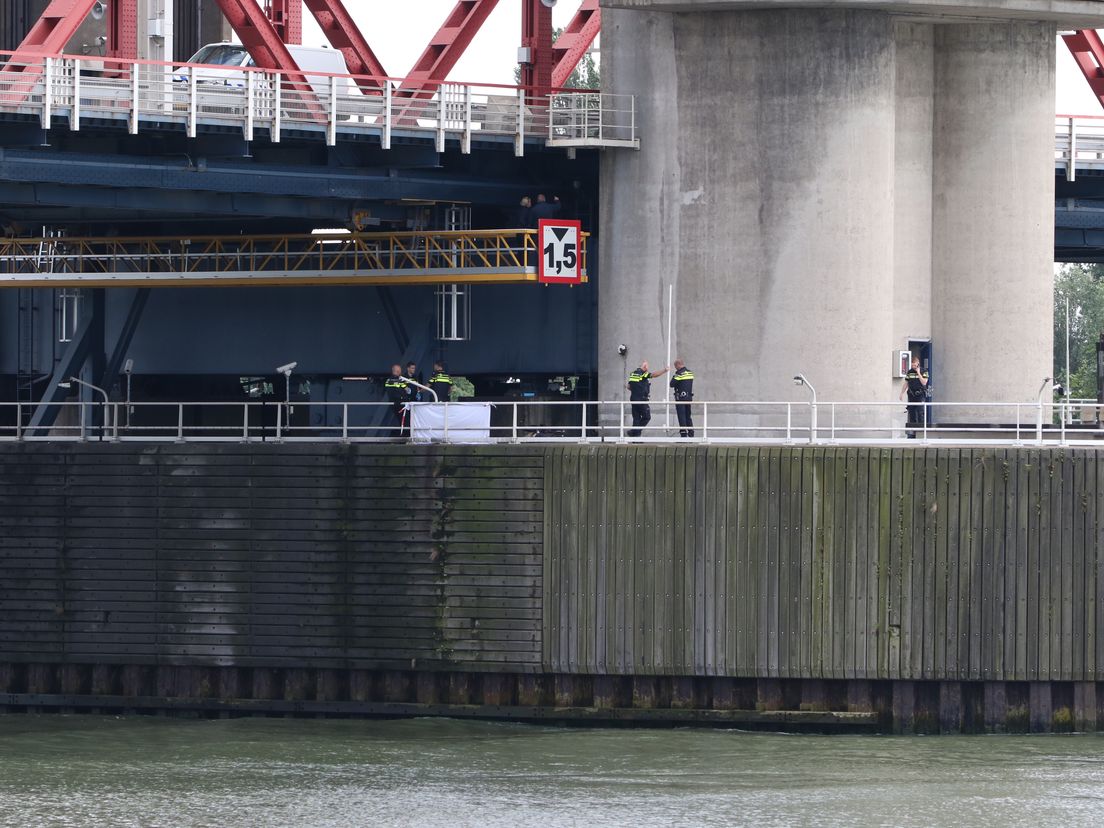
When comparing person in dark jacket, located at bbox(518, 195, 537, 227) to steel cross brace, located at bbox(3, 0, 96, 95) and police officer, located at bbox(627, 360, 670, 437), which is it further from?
steel cross brace, located at bbox(3, 0, 96, 95)

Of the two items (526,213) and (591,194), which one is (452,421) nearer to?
(526,213)

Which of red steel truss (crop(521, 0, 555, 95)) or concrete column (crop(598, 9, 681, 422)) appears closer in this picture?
concrete column (crop(598, 9, 681, 422))

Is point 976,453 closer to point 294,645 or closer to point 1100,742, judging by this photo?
point 1100,742

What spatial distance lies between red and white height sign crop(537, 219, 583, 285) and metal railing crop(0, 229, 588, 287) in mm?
246

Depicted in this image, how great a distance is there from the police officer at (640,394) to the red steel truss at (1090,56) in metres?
20.3

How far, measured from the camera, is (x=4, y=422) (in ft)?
181

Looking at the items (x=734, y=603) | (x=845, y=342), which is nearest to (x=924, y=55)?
(x=845, y=342)

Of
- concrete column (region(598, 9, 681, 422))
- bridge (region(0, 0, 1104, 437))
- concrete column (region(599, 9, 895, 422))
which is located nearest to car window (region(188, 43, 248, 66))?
bridge (region(0, 0, 1104, 437))

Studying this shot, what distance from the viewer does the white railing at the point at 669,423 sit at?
39.0m

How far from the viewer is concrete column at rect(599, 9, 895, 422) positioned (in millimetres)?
43219

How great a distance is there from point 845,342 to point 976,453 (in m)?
6.10

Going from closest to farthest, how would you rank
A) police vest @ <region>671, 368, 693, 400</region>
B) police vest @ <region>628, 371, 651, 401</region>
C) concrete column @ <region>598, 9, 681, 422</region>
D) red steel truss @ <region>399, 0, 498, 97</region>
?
police vest @ <region>671, 368, 693, 400</region> < police vest @ <region>628, 371, 651, 401</region> < concrete column @ <region>598, 9, 681, 422</region> < red steel truss @ <region>399, 0, 498, 97</region>

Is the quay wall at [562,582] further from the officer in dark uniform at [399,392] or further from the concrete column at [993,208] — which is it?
the concrete column at [993,208]

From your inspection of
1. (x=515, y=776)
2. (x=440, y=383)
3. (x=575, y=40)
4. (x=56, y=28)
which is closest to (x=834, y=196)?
(x=440, y=383)
